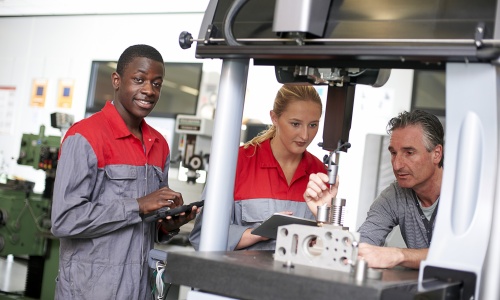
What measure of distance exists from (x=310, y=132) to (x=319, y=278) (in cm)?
102

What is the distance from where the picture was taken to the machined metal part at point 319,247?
1.08m

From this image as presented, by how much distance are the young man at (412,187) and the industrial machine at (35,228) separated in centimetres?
288

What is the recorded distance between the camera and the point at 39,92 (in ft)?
24.8

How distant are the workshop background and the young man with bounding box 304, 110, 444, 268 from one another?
2.62 m

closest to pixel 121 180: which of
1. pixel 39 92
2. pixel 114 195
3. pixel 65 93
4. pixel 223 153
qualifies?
pixel 114 195

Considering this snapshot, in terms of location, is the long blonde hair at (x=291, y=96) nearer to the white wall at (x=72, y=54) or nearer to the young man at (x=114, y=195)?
the young man at (x=114, y=195)

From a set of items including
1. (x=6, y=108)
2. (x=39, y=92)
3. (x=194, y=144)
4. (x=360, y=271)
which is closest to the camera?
(x=360, y=271)

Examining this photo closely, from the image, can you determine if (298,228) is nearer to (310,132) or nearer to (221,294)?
(221,294)

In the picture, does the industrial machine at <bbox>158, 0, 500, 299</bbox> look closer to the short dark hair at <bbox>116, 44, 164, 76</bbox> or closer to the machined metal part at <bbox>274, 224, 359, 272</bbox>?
the machined metal part at <bbox>274, 224, 359, 272</bbox>

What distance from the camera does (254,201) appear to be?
74.2 inches

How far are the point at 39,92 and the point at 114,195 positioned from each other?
19.6 feet

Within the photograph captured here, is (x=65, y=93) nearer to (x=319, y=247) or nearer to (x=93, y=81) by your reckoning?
(x=93, y=81)

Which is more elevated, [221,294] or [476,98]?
[476,98]

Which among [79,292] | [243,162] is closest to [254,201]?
[243,162]
